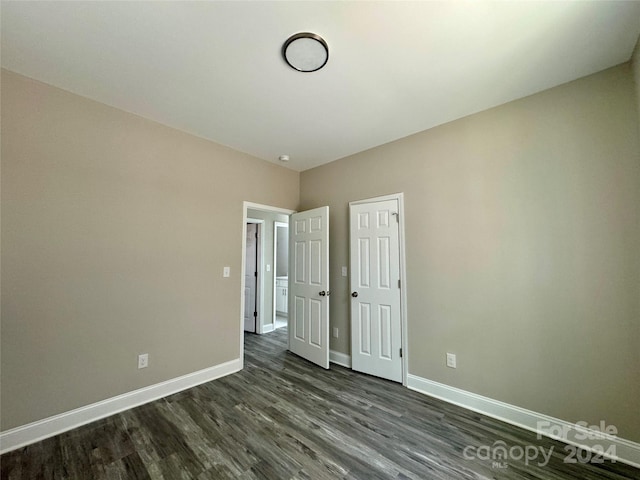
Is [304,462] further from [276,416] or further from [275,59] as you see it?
[275,59]

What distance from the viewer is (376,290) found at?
10.0 feet

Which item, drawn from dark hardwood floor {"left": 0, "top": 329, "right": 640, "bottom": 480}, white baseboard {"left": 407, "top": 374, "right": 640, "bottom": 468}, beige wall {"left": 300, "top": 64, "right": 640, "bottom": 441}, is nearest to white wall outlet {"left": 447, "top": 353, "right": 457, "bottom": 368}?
beige wall {"left": 300, "top": 64, "right": 640, "bottom": 441}

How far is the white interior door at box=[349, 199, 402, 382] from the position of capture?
2.92m

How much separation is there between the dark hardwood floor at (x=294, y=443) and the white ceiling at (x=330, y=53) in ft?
9.13

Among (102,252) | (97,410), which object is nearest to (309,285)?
(102,252)

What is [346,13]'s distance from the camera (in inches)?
57.7

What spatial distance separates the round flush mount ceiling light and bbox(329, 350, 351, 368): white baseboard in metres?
3.15

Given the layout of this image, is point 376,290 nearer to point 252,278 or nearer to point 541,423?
point 541,423

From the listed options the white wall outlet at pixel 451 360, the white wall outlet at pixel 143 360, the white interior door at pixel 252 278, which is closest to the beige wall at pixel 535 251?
the white wall outlet at pixel 451 360

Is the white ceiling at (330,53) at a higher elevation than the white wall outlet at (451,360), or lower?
higher

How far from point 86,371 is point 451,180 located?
3779 millimetres

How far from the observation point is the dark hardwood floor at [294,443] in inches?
65.3

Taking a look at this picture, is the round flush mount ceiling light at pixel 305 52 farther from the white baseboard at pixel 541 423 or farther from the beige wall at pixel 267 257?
the beige wall at pixel 267 257

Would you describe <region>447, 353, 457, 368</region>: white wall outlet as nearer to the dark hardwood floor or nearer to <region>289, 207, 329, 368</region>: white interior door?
the dark hardwood floor
